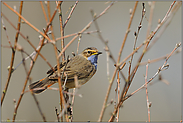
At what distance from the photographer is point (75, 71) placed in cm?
437

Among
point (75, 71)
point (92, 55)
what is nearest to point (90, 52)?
point (92, 55)

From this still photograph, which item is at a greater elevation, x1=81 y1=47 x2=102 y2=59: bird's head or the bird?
x1=81 y1=47 x2=102 y2=59: bird's head

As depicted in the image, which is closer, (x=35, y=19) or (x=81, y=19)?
(x=35, y=19)

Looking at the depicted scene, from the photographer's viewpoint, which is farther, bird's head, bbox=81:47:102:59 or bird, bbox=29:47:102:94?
bird's head, bbox=81:47:102:59

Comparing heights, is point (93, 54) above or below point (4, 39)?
below

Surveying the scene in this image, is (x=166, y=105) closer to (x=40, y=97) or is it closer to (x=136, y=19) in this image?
(x=136, y=19)

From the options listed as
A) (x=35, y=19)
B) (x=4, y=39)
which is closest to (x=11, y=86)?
(x=4, y=39)

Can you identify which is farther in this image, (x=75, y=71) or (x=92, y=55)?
(x=92, y=55)

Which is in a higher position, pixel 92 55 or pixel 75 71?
pixel 92 55

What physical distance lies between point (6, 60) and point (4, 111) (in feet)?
5.56

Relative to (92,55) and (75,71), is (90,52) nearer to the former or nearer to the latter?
(92,55)

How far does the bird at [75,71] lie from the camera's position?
3926 millimetres

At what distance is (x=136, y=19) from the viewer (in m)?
8.75

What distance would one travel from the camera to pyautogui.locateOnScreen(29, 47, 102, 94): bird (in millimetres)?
3926
